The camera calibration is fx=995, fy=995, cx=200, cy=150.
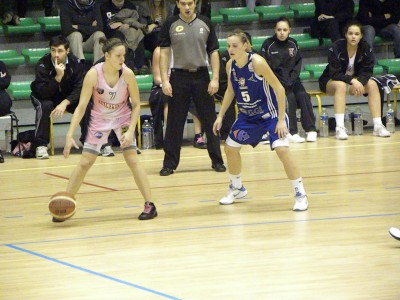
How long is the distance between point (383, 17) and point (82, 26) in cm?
476

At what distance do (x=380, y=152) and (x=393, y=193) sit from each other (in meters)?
2.97

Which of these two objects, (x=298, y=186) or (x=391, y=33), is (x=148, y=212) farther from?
(x=391, y=33)

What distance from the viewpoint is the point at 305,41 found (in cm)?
1612

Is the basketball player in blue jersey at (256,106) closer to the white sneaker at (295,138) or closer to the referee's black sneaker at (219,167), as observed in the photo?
the referee's black sneaker at (219,167)

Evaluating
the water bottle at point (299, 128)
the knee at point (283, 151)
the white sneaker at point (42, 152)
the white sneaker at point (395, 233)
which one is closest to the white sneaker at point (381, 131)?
the water bottle at point (299, 128)

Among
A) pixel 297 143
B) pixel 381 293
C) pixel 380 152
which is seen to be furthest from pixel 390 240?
pixel 297 143

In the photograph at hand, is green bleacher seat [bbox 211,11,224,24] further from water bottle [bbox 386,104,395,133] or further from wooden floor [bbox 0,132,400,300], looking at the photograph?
wooden floor [bbox 0,132,400,300]

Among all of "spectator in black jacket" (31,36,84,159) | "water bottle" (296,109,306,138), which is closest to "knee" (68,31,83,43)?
Answer: "spectator in black jacket" (31,36,84,159)

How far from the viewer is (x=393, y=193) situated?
920 cm

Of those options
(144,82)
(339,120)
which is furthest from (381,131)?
(144,82)

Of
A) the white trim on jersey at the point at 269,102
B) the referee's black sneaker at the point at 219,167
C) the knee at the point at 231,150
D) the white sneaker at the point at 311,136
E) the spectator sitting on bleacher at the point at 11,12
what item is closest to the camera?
the white trim on jersey at the point at 269,102

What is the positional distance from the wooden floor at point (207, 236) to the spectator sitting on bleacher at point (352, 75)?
185 cm

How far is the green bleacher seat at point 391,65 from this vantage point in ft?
50.8

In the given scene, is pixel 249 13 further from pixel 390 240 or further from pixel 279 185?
pixel 390 240
